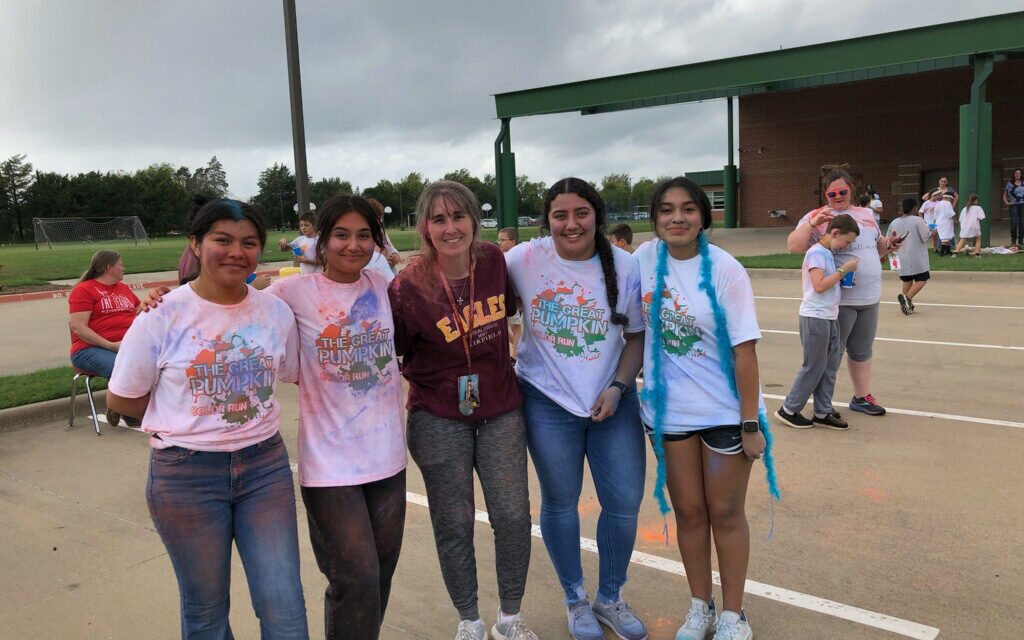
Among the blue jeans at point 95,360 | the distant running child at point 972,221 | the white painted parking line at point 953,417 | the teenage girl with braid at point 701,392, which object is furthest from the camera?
the distant running child at point 972,221

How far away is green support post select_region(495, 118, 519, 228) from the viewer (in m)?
25.3

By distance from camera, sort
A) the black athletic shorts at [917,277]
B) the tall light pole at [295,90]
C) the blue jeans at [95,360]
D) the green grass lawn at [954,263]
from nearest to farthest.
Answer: the blue jeans at [95,360] < the tall light pole at [295,90] < the black athletic shorts at [917,277] < the green grass lawn at [954,263]

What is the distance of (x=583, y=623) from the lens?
3.00m

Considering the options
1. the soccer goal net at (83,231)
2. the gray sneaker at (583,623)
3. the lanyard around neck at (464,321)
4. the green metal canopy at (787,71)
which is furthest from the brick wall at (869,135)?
the soccer goal net at (83,231)

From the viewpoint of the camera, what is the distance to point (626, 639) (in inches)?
118

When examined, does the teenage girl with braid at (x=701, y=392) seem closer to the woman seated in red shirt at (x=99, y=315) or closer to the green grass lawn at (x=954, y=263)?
the woman seated in red shirt at (x=99, y=315)

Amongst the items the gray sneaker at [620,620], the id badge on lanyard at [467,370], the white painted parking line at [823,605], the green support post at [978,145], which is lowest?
the white painted parking line at [823,605]

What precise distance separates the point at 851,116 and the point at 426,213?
34396 mm

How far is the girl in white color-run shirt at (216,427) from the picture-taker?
90.0 inches

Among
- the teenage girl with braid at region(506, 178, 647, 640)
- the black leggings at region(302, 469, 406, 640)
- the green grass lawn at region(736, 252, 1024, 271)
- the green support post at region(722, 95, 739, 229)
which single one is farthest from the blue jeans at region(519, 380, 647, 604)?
the green support post at region(722, 95, 739, 229)

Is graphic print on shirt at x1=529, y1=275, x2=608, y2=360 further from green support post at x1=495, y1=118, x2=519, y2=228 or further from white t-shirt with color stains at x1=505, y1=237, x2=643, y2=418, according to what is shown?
green support post at x1=495, y1=118, x2=519, y2=228

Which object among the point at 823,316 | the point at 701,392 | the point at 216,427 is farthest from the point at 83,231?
the point at 701,392

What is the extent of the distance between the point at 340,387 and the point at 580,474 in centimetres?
109

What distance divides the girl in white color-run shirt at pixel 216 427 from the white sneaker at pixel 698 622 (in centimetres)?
151
